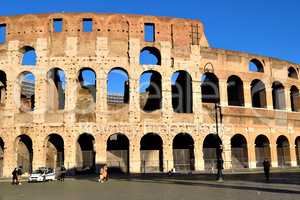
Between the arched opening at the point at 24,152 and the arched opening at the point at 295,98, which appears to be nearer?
the arched opening at the point at 24,152

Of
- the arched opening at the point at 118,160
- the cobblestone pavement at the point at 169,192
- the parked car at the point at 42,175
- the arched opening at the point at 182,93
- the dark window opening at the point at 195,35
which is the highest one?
the dark window opening at the point at 195,35

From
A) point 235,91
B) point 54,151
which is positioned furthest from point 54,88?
point 235,91

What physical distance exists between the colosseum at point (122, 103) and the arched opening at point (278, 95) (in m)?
3.22

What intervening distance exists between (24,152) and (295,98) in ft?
84.9

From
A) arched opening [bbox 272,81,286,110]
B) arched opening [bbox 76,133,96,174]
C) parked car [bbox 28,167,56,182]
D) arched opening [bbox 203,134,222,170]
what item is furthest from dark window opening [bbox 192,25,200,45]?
parked car [bbox 28,167,56,182]

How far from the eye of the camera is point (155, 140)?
105 ft

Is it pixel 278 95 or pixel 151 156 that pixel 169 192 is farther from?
pixel 278 95

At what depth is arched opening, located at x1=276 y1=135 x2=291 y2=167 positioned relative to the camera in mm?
33969

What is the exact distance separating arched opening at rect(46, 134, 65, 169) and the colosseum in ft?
0.34

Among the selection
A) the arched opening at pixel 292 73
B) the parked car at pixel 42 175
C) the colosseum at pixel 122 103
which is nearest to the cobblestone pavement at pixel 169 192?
the parked car at pixel 42 175

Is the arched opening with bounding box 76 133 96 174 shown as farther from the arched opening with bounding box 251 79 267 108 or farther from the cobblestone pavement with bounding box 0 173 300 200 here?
the arched opening with bounding box 251 79 267 108

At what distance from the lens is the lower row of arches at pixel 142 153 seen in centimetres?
2912

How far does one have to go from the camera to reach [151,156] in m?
30.1

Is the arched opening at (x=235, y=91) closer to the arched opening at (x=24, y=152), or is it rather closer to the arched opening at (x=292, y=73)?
the arched opening at (x=292, y=73)
